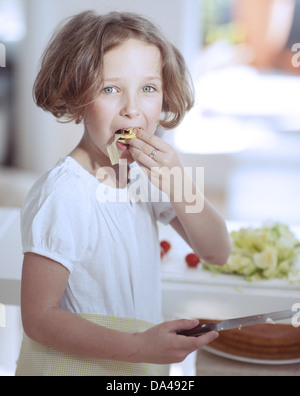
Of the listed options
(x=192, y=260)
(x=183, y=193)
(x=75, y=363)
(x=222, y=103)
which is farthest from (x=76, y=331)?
(x=222, y=103)

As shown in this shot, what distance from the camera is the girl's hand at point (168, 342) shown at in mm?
694

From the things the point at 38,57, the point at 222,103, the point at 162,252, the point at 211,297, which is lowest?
the point at 211,297

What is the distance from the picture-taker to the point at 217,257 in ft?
2.89

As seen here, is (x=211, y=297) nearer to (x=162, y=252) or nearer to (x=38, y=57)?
(x=162, y=252)

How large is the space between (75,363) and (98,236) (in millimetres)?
159

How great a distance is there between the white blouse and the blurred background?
4.07 ft

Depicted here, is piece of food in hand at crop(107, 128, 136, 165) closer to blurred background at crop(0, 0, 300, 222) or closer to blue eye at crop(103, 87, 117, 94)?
blue eye at crop(103, 87, 117, 94)

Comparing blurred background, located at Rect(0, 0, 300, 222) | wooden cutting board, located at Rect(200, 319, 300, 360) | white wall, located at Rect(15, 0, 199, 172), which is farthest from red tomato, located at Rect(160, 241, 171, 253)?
white wall, located at Rect(15, 0, 199, 172)

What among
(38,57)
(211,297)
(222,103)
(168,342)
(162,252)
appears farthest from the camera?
(222,103)

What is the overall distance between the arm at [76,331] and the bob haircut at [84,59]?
19 cm

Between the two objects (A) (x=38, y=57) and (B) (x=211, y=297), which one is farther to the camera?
(A) (x=38, y=57)

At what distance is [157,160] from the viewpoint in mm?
743

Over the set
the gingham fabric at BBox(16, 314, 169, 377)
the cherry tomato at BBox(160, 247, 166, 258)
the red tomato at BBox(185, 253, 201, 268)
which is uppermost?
the cherry tomato at BBox(160, 247, 166, 258)

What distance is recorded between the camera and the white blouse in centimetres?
72
